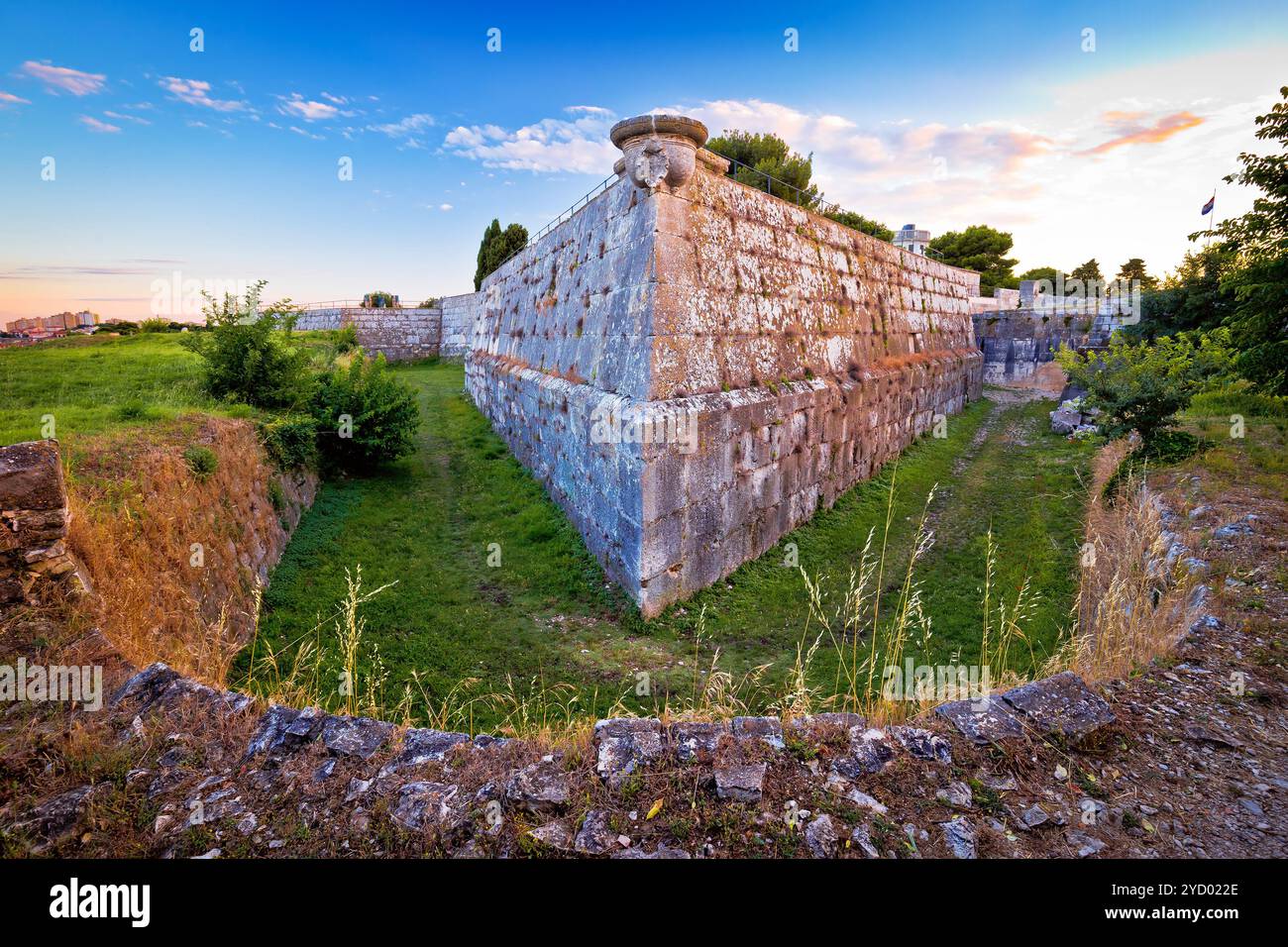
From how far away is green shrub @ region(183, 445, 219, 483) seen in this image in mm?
5547

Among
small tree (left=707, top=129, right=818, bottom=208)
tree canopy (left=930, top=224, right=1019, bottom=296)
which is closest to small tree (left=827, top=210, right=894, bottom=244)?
small tree (left=707, top=129, right=818, bottom=208)

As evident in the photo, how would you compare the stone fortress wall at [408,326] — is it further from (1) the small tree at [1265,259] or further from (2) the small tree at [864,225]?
(1) the small tree at [1265,259]

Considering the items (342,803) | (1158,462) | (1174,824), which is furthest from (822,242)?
(342,803)

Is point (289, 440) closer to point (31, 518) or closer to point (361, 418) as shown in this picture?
point (361, 418)

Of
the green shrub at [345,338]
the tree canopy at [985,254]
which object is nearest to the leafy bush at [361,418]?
the green shrub at [345,338]

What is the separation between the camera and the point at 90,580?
3648 millimetres

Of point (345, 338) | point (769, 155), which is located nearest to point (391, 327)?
point (345, 338)

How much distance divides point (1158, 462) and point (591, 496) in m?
7.22

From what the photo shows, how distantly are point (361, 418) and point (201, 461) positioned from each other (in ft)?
12.1

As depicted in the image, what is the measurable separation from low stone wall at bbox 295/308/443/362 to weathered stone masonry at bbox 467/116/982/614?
66.7ft

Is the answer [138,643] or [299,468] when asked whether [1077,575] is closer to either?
[138,643]

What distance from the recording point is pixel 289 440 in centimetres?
782

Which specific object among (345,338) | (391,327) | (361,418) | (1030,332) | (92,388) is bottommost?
(361,418)

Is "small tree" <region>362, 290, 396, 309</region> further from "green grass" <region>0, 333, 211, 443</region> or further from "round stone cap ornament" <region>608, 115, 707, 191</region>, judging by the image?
"round stone cap ornament" <region>608, 115, 707, 191</region>
